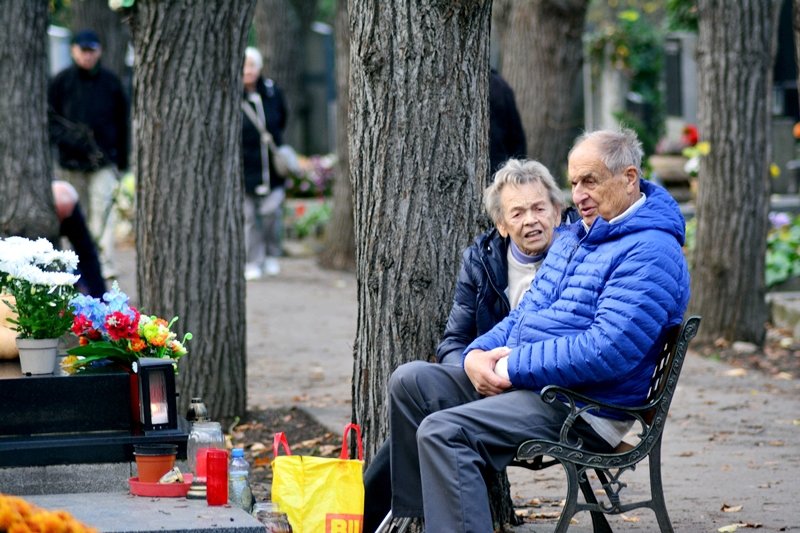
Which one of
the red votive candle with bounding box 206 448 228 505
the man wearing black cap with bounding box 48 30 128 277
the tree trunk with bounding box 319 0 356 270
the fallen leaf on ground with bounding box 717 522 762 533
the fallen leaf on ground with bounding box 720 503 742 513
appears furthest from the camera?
the tree trunk with bounding box 319 0 356 270

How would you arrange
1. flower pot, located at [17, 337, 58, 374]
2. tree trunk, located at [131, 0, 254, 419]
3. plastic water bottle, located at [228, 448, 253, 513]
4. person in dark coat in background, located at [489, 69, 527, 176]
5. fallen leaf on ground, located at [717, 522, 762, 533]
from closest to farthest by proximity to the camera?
1. plastic water bottle, located at [228, 448, 253, 513]
2. flower pot, located at [17, 337, 58, 374]
3. fallen leaf on ground, located at [717, 522, 762, 533]
4. tree trunk, located at [131, 0, 254, 419]
5. person in dark coat in background, located at [489, 69, 527, 176]

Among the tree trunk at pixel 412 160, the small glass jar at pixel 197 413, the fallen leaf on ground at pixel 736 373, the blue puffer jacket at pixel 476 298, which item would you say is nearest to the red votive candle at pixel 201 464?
the small glass jar at pixel 197 413

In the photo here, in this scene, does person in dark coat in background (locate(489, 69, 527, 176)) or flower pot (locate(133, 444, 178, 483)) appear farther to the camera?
person in dark coat in background (locate(489, 69, 527, 176))

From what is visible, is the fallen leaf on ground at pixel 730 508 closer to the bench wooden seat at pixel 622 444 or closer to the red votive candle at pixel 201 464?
the bench wooden seat at pixel 622 444

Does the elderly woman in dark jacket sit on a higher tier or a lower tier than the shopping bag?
higher

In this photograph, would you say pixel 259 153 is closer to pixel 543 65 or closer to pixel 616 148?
pixel 543 65

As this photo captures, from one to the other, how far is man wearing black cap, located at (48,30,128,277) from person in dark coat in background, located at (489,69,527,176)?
17.5 ft

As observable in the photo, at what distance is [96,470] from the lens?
483 cm

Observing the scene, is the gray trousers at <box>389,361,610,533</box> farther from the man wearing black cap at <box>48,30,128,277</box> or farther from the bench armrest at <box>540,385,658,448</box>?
the man wearing black cap at <box>48,30,128,277</box>

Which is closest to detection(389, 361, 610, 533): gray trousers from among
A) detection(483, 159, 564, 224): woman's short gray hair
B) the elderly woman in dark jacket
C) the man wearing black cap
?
the elderly woman in dark jacket

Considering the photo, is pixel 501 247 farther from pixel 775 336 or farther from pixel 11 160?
pixel 775 336

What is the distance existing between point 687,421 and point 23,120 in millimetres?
4696

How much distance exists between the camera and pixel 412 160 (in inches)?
205

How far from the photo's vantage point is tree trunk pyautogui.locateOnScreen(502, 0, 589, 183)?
12375 mm
